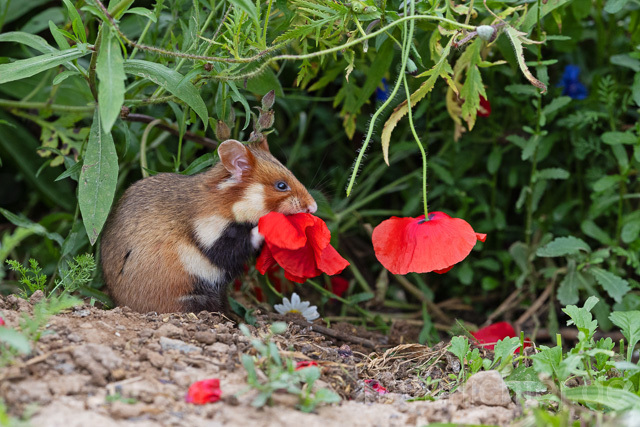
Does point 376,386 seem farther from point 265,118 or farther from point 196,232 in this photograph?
point 265,118

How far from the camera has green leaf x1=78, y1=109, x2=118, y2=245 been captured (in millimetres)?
2590

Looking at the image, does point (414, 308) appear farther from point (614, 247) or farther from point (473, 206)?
point (614, 247)

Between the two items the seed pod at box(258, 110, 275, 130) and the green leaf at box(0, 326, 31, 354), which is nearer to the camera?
the green leaf at box(0, 326, 31, 354)

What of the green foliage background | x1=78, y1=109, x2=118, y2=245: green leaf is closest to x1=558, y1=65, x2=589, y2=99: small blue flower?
the green foliage background

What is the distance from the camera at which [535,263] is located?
4.07 metres

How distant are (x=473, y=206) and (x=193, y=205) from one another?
6.55ft

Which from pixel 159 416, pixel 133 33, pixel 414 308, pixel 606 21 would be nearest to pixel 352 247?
pixel 414 308

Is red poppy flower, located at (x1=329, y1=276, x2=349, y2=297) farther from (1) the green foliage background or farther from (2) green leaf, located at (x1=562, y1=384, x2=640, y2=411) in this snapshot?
(2) green leaf, located at (x1=562, y1=384, x2=640, y2=411)

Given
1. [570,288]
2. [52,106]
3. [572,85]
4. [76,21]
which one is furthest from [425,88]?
[52,106]

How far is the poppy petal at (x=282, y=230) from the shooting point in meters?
2.53

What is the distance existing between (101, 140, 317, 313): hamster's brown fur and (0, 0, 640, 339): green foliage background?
21 centimetres

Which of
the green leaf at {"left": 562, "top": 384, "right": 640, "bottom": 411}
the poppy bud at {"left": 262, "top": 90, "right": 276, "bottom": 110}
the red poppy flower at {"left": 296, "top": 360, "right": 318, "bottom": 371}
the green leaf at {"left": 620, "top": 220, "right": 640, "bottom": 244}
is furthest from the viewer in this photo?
the green leaf at {"left": 620, "top": 220, "right": 640, "bottom": 244}

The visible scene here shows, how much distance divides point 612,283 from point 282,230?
185cm

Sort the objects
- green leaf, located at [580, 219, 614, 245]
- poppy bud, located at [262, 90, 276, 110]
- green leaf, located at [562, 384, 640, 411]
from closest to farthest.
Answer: green leaf, located at [562, 384, 640, 411] < poppy bud, located at [262, 90, 276, 110] < green leaf, located at [580, 219, 614, 245]
